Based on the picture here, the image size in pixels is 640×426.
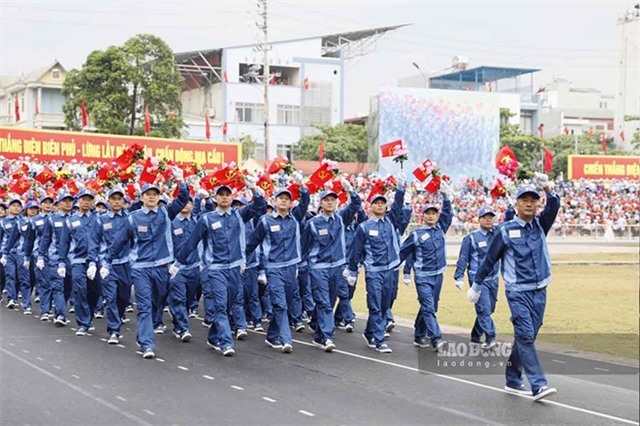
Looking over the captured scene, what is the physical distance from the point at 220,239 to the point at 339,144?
56.3 meters

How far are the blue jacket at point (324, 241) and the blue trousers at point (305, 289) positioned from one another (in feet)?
4.69

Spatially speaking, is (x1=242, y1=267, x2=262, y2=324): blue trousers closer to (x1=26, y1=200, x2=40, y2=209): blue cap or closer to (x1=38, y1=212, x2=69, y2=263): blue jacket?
(x1=38, y1=212, x2=69, y2=263): blue jacket

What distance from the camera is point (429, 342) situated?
13430 mm

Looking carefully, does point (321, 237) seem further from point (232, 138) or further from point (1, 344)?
point (232, 138)

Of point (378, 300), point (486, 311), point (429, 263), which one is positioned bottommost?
point (486, 311)

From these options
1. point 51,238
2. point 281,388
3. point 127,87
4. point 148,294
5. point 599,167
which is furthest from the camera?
point 599,167

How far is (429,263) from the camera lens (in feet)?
43.8

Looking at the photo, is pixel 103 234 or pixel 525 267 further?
pixel 103 234

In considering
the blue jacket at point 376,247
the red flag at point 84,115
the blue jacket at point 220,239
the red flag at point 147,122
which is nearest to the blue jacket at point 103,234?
the blue jacket at point 220,239

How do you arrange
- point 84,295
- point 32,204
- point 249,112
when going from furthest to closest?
1. point 249,112
2. point 32,204
3. point 84,295

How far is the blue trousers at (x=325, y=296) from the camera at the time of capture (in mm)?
13000

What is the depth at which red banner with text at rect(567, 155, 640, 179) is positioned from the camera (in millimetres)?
58781

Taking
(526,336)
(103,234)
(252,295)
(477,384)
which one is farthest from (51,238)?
(526,336)

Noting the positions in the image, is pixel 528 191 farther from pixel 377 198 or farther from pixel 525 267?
pixel 377 198
